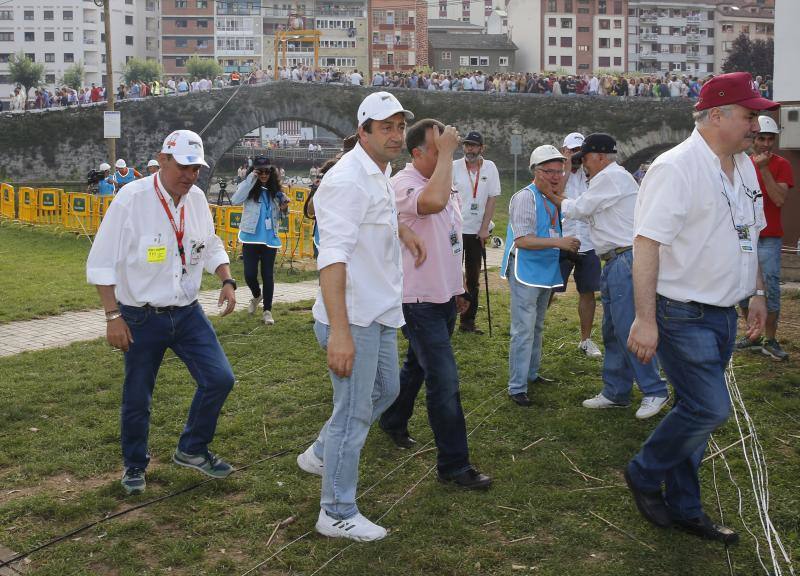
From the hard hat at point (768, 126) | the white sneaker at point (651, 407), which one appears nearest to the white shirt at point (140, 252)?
the white sneaker at point (651, 407)

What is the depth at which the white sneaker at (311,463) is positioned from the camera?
18.5 feet

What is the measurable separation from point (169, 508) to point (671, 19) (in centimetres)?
11042

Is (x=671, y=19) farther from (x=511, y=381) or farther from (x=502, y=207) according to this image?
(x=511, y=381)

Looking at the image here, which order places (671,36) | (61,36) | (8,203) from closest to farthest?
(8,203) → (61,36) → (671,36)

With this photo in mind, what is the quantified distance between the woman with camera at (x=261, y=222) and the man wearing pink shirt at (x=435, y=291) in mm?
5380

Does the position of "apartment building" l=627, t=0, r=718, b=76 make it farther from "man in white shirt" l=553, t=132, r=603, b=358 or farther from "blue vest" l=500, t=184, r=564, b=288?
"blue vest" l=500, t=184, r=564, b=288

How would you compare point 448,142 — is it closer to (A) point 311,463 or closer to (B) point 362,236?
(B) point 362,236

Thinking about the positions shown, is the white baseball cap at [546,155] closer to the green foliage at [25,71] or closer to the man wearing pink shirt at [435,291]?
the man wearing pink shirt at [435,291]

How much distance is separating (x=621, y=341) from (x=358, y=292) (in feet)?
9.11

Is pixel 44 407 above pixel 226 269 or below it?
below

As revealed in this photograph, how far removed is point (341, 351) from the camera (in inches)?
169

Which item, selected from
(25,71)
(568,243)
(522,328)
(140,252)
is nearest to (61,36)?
(25,71)

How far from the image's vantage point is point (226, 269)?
582 centimetres

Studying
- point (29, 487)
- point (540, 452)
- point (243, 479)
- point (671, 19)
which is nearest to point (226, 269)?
point (243, 479)
